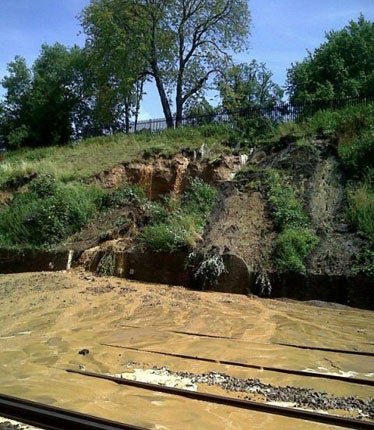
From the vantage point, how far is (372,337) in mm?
9602

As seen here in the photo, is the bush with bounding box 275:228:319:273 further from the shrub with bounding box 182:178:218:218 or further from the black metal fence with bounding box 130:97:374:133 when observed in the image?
the black metal fence with bounding box 130:97:374:133

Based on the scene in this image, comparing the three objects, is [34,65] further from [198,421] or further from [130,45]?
[198,421]

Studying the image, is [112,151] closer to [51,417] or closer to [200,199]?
[200,199]

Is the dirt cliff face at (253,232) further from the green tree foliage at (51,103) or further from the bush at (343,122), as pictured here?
the green tree foliage at (51,103)

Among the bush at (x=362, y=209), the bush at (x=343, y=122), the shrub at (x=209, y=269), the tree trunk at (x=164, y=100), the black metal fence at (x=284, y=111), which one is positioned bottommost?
the shrub at (x=209, y=269)

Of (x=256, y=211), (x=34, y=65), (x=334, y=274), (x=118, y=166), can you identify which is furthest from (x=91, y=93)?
(x=334, y=274)

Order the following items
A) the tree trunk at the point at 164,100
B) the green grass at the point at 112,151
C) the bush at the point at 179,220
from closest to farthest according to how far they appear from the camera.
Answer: the bush at the point at 179,220, the green grass at the point at 112,151, the tree trunk at the point at 164,100

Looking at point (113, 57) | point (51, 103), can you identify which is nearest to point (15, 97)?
point (51, 103)

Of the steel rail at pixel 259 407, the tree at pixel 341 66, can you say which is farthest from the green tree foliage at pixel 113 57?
the steel rail at pixel 259 407

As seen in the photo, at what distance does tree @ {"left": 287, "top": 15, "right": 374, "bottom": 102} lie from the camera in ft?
101

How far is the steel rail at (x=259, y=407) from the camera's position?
5.15 meters

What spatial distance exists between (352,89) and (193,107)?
10.4m

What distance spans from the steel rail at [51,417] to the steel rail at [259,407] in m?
1.36

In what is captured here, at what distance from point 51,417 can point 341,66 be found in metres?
30.7
